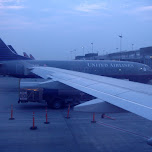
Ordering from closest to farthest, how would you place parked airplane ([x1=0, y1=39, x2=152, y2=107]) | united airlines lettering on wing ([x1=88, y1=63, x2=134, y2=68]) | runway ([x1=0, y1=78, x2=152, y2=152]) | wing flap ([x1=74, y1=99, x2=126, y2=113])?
wing flap ([x1=74, y1=99, x2=126, y2=113])
runway ([x1=0, y1=78, x2=152, y2=152])
parked airplane ([x1=0, y1=39, x2=152, y2=107])
united airlines lettering on wing ([x1=88, y1=63, x2=134, y2=68])

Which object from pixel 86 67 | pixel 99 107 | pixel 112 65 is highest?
pixel 112 65

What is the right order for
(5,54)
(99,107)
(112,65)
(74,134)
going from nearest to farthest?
1. (99,107)
2. (74,134)
3. (112,65)
4. (5,54)

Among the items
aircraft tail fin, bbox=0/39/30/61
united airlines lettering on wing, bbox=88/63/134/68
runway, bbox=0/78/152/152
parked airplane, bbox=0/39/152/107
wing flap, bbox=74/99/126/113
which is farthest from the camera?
aircraft tail fin, bbox=0/39/30/61

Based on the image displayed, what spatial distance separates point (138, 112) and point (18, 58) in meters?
23.0

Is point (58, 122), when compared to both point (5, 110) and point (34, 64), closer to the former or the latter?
point (5, 110)

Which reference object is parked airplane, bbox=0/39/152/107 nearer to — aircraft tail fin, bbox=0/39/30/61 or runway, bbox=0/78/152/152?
aircraft tail fin, bbox=0/39/30/61

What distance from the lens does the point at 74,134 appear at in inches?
340

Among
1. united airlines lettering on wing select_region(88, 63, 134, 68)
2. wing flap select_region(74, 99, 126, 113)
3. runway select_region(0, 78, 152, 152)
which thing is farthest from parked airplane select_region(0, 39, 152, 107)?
wing flap select_region(74, 99, 126, 113)

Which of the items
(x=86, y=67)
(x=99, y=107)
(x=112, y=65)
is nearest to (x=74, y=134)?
(x=99, y=107)

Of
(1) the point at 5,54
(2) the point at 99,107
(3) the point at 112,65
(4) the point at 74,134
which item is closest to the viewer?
(2) the point at 99,107

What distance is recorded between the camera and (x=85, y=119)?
1116 centimetres

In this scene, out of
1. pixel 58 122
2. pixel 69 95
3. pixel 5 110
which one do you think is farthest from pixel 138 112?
pixel 5 110

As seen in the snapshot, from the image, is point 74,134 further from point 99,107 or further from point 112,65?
point 112,65

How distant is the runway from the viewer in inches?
284
